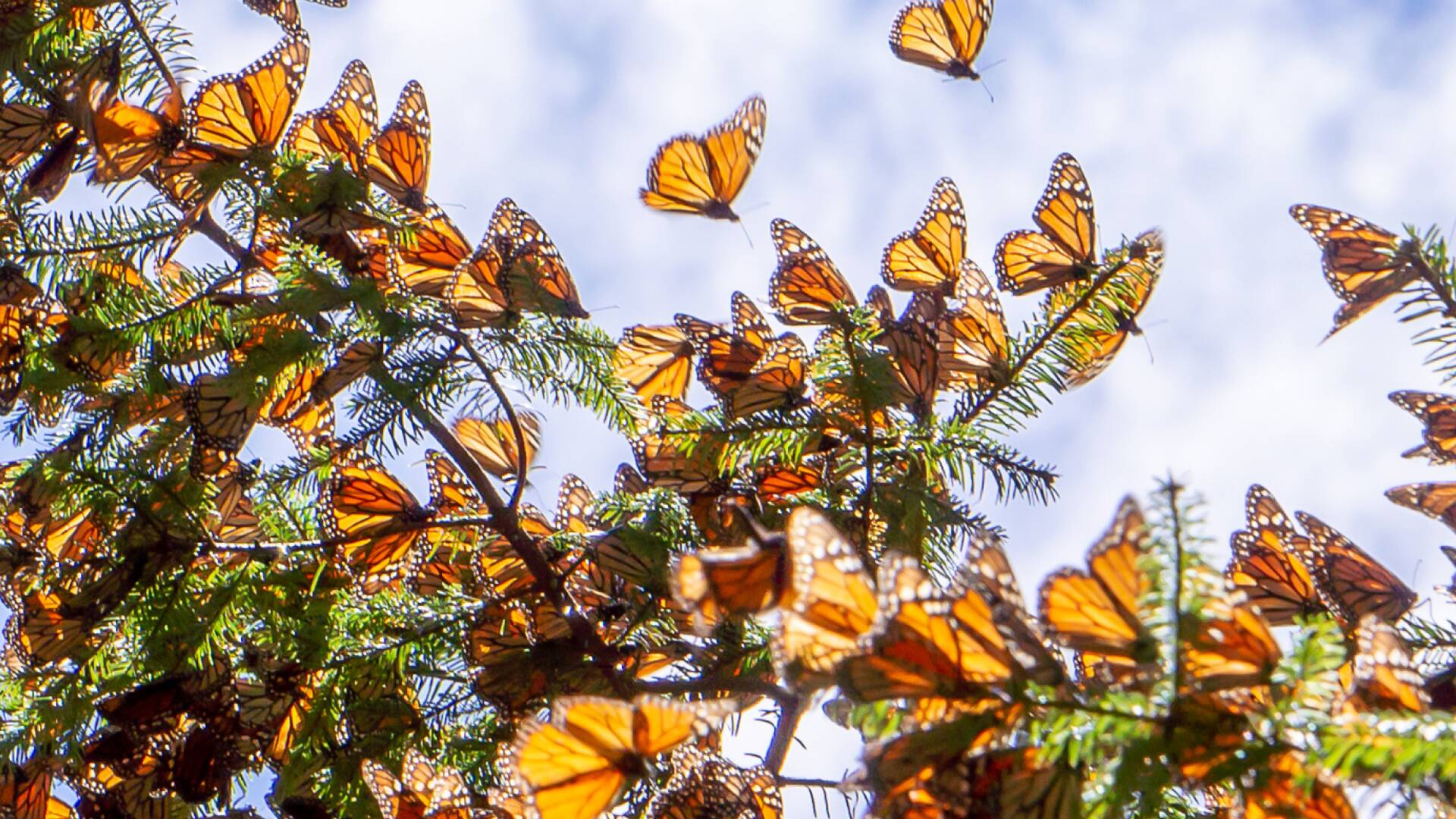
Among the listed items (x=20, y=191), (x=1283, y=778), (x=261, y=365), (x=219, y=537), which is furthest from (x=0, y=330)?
(x=1283, y=778)

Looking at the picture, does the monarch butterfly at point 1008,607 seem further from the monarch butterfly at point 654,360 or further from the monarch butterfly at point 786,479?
the monarch butterfly at point 654,360

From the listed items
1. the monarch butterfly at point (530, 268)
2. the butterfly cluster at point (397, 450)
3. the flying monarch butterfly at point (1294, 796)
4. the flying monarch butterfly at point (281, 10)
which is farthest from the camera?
the flying monarch butterfly at point (281, 10)

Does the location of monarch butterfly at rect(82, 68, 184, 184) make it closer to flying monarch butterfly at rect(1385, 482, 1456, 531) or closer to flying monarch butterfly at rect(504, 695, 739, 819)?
flying monarch butterfly at rect(504, 695, 739, 819)

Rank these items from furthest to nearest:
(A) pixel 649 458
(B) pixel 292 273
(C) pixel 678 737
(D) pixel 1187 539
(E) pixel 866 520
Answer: (A) pixel 649 458 → (B) pixel 292 273 → (E) pixel 866 520 → (C) pixel 678 737 → (D) pixel 1187 539

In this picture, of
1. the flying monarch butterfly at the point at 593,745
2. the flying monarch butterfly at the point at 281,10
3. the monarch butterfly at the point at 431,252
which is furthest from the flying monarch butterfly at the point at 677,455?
the flying monarch butterfly at the point at 281,10

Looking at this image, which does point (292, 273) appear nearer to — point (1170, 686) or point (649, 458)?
point (649, 458)

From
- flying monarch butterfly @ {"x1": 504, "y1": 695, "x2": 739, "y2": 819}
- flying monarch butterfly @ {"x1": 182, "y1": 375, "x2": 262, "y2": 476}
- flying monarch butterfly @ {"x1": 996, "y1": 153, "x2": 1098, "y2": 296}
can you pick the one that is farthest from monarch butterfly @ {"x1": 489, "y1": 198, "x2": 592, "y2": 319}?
flying monarch butterfly @ {"x1": 504, "y1": 695, "x2": 739, "y2": 819}
